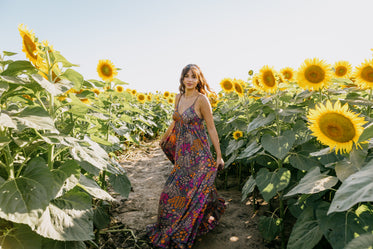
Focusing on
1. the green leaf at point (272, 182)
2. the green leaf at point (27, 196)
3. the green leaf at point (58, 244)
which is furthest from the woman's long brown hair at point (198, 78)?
the green leaf at point (58, 244)

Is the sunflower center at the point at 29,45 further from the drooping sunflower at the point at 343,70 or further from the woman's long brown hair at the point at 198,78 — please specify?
the drooping sunflower at the point at 343,70

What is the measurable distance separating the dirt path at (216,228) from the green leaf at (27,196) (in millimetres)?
1781

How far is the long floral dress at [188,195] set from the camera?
8.40 ft

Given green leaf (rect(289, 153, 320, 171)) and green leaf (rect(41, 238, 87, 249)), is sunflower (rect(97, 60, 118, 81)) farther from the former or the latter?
green leaf (rect(289, 153, 320, 171))

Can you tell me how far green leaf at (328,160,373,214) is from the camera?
821 mm

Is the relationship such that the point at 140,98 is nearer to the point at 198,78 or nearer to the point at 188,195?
the point at 198,78

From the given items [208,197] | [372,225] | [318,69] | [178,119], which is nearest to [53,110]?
[178,119]

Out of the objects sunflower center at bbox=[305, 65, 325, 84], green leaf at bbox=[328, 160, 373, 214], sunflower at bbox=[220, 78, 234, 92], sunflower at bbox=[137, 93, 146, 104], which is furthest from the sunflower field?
sunflower at bbox=[137, 93, 146, 104]

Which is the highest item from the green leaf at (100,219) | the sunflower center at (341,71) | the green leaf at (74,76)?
the sunflower center at (341,71)

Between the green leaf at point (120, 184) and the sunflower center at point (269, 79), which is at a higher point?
the sunflower center at point (269, 79)

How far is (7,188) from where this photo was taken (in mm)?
1297

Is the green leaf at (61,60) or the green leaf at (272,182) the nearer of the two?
the green leaf at (61,60)

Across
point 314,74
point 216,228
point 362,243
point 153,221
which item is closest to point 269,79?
point 314,74

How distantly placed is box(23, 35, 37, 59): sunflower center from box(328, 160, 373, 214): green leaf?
72.2 inches
